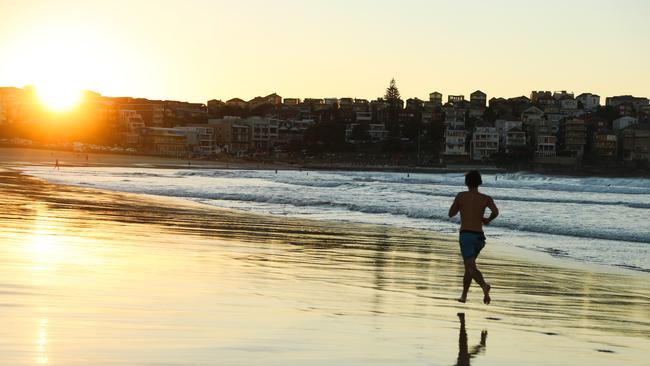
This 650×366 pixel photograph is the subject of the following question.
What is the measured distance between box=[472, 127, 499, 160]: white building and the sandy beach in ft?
448

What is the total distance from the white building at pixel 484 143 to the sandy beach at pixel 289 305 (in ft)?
448

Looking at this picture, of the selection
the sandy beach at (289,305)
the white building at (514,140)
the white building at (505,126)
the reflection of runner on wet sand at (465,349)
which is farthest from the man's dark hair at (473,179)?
the white building at (505,126)

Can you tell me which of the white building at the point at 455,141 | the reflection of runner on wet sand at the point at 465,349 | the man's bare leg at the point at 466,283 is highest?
the white building at the point at 455,141

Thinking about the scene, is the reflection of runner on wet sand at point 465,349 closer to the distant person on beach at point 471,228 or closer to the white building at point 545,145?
the distant person on beach at point 471,228

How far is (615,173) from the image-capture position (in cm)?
12150

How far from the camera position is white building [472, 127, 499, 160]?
495 ft

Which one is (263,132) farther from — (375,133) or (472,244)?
(472,244)

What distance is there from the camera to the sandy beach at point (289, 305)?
21.3ft

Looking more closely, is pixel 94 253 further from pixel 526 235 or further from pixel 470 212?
pixel 526 235

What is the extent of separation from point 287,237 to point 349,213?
9705mm

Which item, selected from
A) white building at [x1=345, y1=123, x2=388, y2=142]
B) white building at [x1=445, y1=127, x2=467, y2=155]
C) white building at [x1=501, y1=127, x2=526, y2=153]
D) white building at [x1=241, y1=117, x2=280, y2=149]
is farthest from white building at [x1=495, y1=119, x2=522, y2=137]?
white building at [x1=241, y1=117, x2=280, y2=149]

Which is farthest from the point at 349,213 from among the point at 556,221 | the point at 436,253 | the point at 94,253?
the point at 94,253

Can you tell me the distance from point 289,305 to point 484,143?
5755 inches

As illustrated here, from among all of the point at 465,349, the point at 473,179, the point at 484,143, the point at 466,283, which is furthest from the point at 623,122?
the point at 465,349
